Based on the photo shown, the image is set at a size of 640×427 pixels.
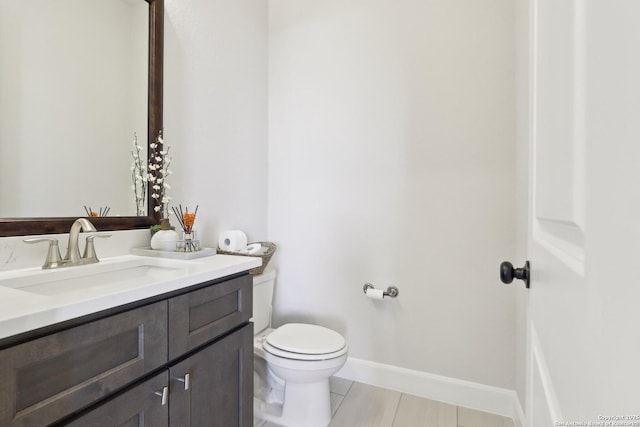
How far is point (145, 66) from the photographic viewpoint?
1.39 meters

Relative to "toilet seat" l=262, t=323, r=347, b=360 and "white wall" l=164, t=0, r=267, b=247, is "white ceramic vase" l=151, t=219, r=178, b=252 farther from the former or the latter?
"toilet seat" l=262, t=323, r=347, b=360

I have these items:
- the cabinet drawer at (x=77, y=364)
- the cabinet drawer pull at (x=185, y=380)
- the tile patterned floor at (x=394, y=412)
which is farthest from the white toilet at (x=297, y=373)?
the cabinet drawer at (x=77, y=364)

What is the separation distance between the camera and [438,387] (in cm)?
175

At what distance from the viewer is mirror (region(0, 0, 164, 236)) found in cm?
101

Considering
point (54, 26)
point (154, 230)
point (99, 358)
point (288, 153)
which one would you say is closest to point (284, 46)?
point (288, 153)

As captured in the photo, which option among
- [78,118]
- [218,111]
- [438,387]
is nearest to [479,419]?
[438,387]

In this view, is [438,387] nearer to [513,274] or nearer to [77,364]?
[513,274]

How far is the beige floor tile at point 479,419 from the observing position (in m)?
1.56

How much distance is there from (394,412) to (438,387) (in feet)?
1.00

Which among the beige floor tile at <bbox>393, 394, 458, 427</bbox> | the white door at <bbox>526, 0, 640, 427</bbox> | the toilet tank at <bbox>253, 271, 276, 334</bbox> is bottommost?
the beige floor tile at <bbox>393, 394, 458, 427</bbox>

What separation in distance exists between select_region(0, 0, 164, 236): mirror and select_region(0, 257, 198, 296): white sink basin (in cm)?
18

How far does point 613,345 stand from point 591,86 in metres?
0.22

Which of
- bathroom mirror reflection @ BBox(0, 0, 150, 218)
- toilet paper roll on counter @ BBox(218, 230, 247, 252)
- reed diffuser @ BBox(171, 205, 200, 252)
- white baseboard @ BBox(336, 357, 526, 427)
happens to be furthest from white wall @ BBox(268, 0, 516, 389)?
bathroom mirror reflection @ BBox(0, 0, 150, 218)

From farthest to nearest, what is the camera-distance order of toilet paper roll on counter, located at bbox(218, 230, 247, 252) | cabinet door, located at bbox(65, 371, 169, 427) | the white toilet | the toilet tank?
the toilet tank
toilet paper roll on counter, located at bbox(218, 230, 247, 252)
the white toilet
cabinet door, located at bbox(65, 371, 169, 427)
